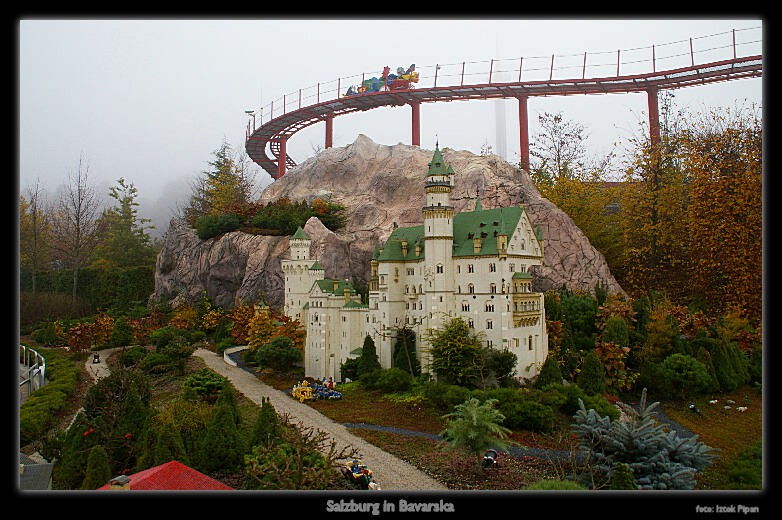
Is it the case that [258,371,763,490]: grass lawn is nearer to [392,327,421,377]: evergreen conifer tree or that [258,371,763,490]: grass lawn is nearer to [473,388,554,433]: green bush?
[473,388,554,433]: green bush

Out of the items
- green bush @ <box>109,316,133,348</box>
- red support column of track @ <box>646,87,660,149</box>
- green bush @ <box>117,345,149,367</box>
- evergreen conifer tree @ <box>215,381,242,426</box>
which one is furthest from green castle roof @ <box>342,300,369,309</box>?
red support column of track @ <box>646,87,660,149</box>

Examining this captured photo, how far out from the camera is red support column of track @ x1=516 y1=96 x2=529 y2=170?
50.2m

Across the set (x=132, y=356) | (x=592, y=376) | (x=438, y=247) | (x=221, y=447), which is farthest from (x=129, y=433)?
(x=592, y=376)

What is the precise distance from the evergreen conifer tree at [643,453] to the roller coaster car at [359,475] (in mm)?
7738

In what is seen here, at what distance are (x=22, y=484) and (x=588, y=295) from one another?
37.7 m

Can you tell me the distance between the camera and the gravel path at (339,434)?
65.4ft

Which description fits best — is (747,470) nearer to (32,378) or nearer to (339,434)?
(339,434)

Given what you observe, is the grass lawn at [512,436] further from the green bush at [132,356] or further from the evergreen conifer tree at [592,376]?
the green bush at [132,356]

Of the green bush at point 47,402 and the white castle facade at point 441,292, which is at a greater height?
the white castle facade at point 441,292

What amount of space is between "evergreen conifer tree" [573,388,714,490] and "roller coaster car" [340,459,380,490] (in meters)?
7.74

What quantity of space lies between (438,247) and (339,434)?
13.9 meters

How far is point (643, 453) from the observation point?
1788 cm

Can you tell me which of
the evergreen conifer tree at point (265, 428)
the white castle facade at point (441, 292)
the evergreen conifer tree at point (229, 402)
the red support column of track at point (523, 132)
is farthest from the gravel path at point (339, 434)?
the red support column of track at point (523, 132)

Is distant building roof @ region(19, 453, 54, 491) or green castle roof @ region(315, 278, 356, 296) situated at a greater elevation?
green castle roof @ region(315, 278, 356, 296)
